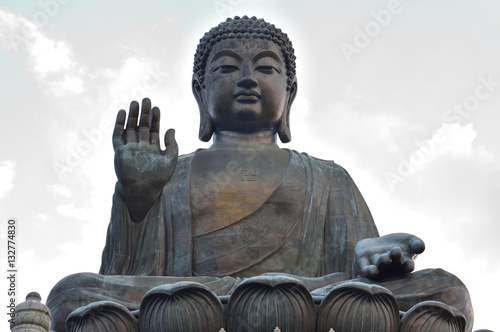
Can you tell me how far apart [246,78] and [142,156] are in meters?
2.16

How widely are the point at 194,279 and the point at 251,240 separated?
133 cm

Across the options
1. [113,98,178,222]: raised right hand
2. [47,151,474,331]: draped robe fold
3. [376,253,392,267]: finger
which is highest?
[113,98,178,222]: raised right hand

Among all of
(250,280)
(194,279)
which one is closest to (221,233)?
(194,279)

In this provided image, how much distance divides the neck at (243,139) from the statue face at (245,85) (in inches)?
2.1

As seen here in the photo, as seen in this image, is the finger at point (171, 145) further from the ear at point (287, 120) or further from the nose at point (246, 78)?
the ear at point (287, 120)

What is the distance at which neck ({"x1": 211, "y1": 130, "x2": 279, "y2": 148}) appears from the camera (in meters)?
15.1

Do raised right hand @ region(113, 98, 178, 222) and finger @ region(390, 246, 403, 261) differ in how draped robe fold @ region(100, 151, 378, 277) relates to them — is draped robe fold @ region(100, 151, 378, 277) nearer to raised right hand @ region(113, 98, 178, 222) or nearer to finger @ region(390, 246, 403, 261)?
raised right hand @ region(113, 98, 178, 222)

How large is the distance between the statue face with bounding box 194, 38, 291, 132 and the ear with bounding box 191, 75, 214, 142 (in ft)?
0.37

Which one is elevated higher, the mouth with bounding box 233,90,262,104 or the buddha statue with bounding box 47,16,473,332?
the mouth with bounding box 233,90,262,104

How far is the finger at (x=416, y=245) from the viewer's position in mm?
12578

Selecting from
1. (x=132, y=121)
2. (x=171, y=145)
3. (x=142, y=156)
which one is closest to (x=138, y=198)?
(x=142, y=156)

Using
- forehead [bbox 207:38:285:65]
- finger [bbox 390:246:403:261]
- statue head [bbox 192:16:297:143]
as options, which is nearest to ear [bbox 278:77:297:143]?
statue head [bbox 192:16:297:143]

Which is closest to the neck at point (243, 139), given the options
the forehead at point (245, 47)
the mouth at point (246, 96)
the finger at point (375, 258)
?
the mouth at point (246, 96)

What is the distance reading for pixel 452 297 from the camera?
1239 cm
